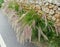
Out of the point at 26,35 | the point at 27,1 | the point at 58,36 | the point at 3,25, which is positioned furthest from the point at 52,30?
the point at 3,25

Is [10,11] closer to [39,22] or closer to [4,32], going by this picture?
[4,32]

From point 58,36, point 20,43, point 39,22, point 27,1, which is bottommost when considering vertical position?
point 20,43

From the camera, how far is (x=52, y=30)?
7.61 feet

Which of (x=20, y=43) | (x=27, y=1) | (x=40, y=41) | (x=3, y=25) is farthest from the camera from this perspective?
(x=3, y=25)

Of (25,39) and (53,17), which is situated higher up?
(53,17)

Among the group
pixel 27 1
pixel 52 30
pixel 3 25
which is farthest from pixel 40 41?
pixel 3 25

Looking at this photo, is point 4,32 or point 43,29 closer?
point 43,29

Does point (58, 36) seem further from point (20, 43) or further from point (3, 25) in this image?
point (3, 25)

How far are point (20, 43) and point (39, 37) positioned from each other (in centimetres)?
37

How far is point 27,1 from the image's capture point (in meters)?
3.09

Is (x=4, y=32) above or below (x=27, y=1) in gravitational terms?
below

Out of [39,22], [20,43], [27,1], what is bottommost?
[20,43]

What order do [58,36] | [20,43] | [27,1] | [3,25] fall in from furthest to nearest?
[3,25] → [27,1] → [20,43] → [58,36]

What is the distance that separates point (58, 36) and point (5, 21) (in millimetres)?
1648
